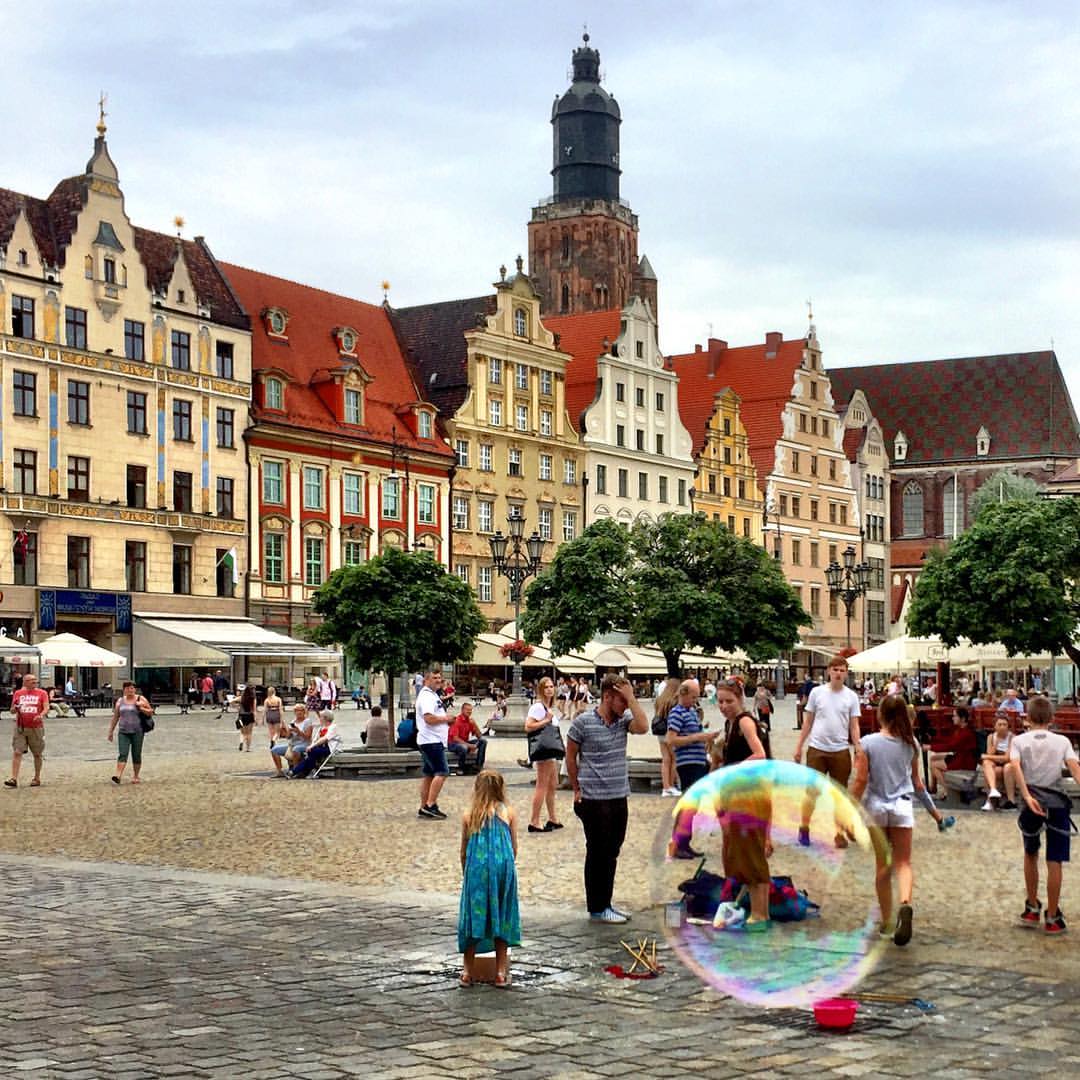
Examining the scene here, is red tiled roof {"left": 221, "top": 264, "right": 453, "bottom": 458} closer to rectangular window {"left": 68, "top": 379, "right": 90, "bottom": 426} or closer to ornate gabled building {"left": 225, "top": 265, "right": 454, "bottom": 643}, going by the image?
ornate gabled building {"left": 225, "top": 265, "right": 454, "bottom": 643}


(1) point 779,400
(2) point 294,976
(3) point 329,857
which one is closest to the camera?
(2) point 294,976

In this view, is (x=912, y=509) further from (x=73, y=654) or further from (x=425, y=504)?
(x=73, y=654)

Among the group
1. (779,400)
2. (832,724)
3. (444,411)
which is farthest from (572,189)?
(832,724)

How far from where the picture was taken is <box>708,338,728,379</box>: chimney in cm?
8658

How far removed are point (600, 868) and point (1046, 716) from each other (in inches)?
116

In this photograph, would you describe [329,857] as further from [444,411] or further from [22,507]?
[444,411]

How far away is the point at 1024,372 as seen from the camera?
356ft

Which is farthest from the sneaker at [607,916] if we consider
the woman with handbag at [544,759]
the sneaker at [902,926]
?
the woman with handbag at [544,759]

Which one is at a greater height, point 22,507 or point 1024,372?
point 1024,372

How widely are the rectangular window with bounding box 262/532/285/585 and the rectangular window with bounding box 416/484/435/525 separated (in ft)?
21.8

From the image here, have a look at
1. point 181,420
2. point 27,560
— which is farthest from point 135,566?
point 181,420

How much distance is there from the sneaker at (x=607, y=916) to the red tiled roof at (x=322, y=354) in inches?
1910

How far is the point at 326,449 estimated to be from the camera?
200 ft

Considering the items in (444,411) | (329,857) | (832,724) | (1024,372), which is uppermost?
(1024,372)
